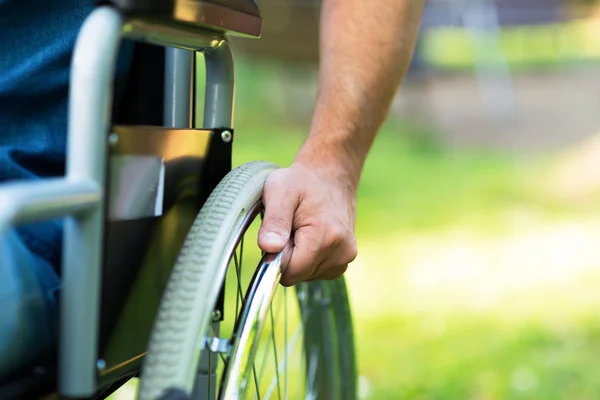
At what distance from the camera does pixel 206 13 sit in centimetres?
87

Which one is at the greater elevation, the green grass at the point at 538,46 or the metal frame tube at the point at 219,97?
the green grass at the point at 538,46

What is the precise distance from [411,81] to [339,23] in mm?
6022

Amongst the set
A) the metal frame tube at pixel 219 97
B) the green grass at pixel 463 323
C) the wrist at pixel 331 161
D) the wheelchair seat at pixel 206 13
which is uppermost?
the wheelchair seat at pixel 206 13

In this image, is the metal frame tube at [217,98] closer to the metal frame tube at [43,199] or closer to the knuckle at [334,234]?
the knuckle at [334,234]

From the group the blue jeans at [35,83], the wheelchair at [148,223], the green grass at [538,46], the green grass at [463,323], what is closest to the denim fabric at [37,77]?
the blue jeans at [35,83]

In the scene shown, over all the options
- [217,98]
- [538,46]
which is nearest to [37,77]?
[217,98]

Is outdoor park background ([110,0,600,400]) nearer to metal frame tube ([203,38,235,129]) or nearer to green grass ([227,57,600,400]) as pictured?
green grass ([227,57,600,400])

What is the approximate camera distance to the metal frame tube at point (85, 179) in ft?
2.39

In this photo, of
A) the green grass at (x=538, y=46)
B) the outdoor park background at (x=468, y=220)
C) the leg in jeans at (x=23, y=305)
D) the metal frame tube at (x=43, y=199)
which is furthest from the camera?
the green grass at (x=538, y=46)

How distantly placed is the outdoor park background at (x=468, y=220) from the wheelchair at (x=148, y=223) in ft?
5.26

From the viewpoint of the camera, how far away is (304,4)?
5.88 metres

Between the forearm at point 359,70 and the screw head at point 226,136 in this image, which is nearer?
the screw head at point 226,136

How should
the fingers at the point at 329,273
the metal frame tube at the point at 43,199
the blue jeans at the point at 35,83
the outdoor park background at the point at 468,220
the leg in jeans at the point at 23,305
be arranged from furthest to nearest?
the outdoor park background at the point at 468,220
the fingers at the point at 329,273
the blue jeans at the point at 35,83
the leg in jeans at the point at 23,305
the metal frame tube at the point at 43,199

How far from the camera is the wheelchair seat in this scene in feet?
2.53
